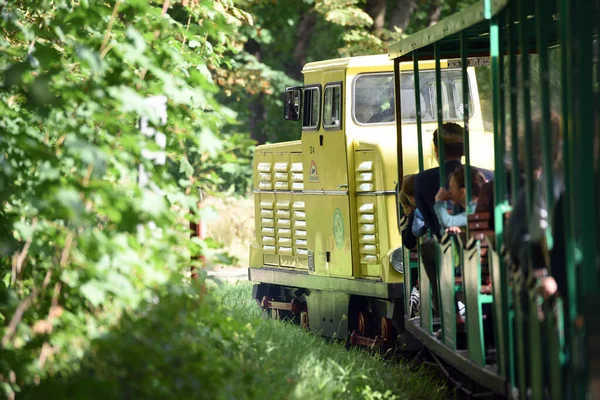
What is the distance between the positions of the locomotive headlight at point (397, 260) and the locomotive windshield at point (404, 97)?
1474mm

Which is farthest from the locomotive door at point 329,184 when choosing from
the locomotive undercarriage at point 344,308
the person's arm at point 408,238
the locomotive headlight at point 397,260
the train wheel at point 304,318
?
the person's arm at point 408,238

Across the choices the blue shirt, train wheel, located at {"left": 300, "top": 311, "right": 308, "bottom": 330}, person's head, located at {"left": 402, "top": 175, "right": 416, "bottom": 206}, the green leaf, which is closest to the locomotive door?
train wheel, located at {"left": 300, "top": 311, "right": 308, "bottom": 330}

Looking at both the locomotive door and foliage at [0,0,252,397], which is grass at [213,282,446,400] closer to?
foliage at [0,0,252,397]

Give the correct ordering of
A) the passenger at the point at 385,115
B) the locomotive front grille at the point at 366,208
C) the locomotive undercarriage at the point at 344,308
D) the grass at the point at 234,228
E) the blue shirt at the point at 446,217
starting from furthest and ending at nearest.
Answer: the grass at the point at 234,228, the passenger at the point at 385,115, the locomotive front grille at the point at 366,208, the locomotive undercarriage at the point at 344,308, the blue shirt at the point at 446,217

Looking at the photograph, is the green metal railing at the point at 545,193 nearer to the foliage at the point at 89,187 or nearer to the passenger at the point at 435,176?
the passenger at the point at 435,176

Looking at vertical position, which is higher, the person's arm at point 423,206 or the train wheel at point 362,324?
the person's arm at point 423,206

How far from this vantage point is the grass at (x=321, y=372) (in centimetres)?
797

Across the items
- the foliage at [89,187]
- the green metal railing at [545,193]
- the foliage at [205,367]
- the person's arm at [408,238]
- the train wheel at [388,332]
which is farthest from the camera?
the train wheel at [388,332]

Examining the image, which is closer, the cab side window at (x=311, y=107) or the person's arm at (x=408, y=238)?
the person's arm at (x=408, y=238)

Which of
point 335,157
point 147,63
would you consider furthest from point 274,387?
point 335,157

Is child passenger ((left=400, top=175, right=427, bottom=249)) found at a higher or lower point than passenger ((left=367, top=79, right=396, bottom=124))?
lower

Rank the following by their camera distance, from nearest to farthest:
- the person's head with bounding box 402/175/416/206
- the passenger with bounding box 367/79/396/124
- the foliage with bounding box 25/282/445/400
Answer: the foliage with bounding box 25/282/445/400 → the person's head with bounding box 402/175/416/206 → the passenger with bounding box 367/79/396/124

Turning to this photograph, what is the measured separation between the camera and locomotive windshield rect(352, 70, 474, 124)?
12375mm

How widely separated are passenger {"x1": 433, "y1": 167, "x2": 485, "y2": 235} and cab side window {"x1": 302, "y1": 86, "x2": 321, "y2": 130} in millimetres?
4147
